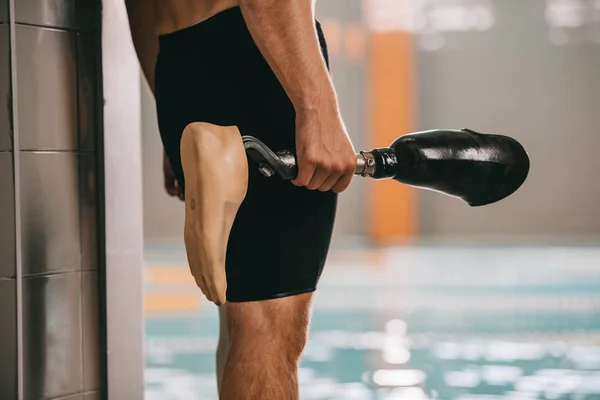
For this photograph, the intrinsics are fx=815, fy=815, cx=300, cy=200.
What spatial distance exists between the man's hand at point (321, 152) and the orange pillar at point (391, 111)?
8.19 m

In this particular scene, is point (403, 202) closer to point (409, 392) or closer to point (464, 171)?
point (409, 392)

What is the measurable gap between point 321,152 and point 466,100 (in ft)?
28.0

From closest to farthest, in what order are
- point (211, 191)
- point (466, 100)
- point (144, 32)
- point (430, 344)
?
point (211, 191) → point (144, 32) → point (430, 344) → point (466, 100)

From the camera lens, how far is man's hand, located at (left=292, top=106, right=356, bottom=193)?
1.24 meters

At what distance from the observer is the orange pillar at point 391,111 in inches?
373

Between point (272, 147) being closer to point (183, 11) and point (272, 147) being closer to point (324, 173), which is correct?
point (324, 173)

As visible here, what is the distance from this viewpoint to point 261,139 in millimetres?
1363

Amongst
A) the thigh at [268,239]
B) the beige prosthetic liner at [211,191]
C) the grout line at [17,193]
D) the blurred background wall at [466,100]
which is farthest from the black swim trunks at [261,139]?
the blurred background wall at [466,100]

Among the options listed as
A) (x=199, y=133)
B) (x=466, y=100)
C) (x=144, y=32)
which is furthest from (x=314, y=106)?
(x=466, y=100)

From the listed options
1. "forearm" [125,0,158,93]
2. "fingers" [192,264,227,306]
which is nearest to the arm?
"fingers" [192,264,227,306]

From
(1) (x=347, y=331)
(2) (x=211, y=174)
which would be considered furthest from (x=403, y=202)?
(2) (x=211, y=174)

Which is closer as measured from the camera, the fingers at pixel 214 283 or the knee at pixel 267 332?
the fingers at pixel 214 283

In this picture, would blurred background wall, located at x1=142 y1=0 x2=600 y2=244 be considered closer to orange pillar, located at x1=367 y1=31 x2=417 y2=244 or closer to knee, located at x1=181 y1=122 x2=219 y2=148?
orange pillar, located at x1=367 y1=31 x2=417 y2=244

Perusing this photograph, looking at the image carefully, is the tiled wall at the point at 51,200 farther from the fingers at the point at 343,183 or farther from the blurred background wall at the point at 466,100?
the blurred background wall at the point at 466,100
